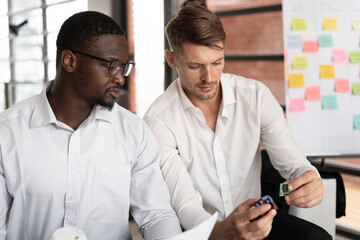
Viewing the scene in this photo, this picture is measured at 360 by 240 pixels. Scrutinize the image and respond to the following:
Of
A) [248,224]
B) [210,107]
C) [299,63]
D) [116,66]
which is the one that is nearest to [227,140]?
[210,107]

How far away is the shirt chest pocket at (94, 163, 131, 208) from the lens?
1.39m

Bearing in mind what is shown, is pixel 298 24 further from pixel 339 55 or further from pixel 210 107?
pixel 210 107

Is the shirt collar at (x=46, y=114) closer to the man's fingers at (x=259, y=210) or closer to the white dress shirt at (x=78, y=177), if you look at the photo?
the white dress shirt at (x=78, y=177)

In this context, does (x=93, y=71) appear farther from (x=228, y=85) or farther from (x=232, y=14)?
(x=232, y=14)

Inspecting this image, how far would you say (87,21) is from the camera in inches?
52.7

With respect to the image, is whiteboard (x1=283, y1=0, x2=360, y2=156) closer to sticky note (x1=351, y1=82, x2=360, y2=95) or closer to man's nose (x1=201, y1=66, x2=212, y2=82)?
sticky note (x1=351, y1=82, x2=360, y2=95)

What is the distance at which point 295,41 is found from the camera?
2.53m

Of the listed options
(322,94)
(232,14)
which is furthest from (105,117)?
(232,14)

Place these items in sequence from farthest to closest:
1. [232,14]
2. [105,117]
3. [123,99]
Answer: [123,99] < [232,14] < [105,117]

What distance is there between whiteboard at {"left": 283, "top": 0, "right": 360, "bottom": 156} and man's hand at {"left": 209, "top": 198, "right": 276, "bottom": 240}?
1275mm

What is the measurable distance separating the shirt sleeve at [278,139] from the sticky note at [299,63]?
704mm

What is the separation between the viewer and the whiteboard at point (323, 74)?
2.51 metres

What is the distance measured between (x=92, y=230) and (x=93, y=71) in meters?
0.51

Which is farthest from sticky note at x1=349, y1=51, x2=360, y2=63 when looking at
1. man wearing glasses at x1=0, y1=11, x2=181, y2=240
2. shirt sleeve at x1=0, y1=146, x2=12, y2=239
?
shirt sleeve at x1=0, y1=146, x2=12, y2=239
